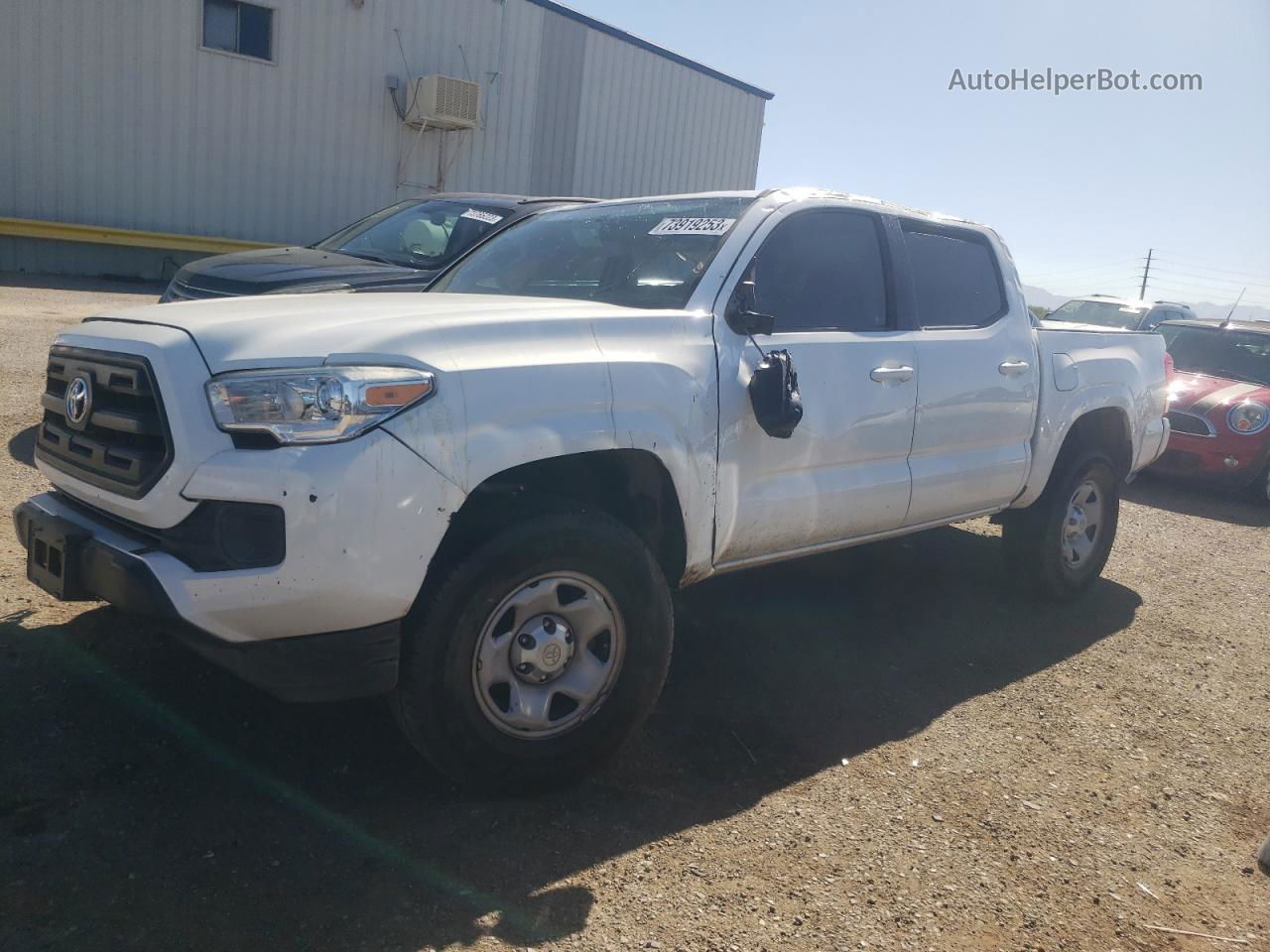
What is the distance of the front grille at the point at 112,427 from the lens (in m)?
2.73

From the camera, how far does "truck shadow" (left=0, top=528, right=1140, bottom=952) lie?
8.07ft

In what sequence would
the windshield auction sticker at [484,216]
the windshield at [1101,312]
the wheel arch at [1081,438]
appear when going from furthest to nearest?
the windshield at [1101,312], the windshield auction sticker at [484,216], the wheel arch at [1081,438]

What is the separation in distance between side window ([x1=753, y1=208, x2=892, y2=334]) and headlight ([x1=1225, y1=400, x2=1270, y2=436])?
256 inches

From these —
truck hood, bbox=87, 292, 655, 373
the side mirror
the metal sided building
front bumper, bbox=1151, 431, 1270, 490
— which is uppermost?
the metal sided building

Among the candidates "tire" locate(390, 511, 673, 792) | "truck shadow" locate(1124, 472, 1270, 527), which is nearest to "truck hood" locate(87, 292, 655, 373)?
"tire" locate(390, 511, 673, 792)

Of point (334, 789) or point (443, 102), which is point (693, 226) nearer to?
point (334, 789)

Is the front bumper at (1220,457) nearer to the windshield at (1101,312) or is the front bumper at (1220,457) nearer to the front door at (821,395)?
the windshield at (1101,312)

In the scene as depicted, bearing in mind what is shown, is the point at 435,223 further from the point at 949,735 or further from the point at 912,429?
the point at 949,735

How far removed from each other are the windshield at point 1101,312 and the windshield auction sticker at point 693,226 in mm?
12062

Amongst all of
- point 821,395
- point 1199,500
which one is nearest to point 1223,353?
point 1199,500

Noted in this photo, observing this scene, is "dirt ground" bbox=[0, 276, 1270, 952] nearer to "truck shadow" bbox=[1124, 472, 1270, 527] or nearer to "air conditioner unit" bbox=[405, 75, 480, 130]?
"truck shadow" bbox=[1124, 472, 1270, 527]

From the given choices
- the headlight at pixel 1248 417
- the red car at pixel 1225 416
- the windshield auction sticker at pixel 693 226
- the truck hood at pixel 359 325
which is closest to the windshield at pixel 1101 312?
the red car at pixel 1225 416

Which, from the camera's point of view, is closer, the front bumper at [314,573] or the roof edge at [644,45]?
the front bumper at [314,573]

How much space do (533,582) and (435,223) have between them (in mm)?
5453
